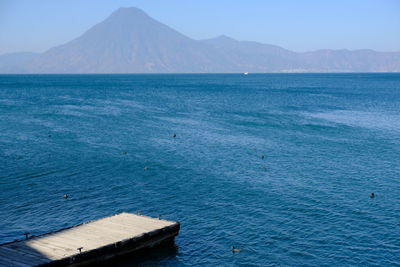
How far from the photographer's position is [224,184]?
183ft

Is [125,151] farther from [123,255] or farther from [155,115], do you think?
[155,115]

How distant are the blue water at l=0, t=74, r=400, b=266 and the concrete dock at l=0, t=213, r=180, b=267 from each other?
198 centimetres

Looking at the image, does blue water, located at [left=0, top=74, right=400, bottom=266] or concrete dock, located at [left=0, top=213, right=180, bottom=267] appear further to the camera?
blue water, located at [left=0, top=74, right=400, bottom=266]

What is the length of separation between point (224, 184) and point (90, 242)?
78.4 ft

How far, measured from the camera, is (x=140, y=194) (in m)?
51.7

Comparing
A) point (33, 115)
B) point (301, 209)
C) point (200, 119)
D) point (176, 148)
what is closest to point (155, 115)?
point (200, 119)

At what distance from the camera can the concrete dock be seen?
3159 centimetres

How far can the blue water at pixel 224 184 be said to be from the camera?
39250mm

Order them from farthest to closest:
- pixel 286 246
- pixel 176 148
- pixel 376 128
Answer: pixel 376 128, pixel 176 148, pixel 286 246

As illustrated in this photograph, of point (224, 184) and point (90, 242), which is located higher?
point (224, 184)

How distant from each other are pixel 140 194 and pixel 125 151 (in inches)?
907

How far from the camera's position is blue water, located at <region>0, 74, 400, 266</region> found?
39.2 meters

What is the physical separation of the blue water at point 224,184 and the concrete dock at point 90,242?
198 cm

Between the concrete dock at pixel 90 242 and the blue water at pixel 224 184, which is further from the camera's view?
the blue water at pixel 224 184
